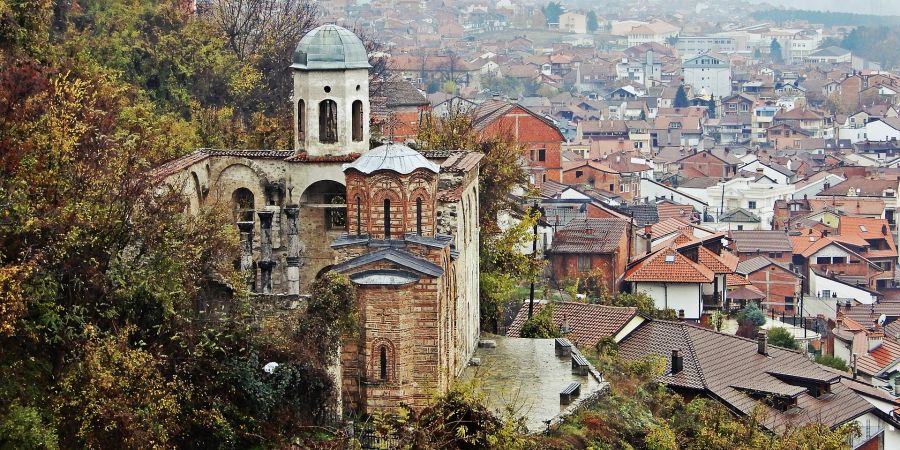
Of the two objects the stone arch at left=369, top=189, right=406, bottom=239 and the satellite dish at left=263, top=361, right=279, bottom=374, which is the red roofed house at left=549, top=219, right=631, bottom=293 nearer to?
the stone arch at left=369, top=189, right=406, bottom=239

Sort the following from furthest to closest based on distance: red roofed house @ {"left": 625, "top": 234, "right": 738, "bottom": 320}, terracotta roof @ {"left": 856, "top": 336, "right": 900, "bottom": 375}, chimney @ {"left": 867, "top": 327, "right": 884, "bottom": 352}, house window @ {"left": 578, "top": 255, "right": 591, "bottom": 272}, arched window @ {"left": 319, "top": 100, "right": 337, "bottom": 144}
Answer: chimney @ {"left": 867, "top": 327, "right": 884, "bottom": 352}
house window @ {"left": 578, "top": 255, "right": 591, "bottom": 272}
terracotta roof @ {"left": 856, "top": 336, "right": 900, "bottom": 375}
red roofed house @ {"left": 625, "top": 234, "right": 738, "bottom": 320}
arched window @ {"left": 319, "top": 100, "right": 337, "bottom": 144}

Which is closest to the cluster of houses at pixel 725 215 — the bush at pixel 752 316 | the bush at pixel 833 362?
the bush at pixel 833 362

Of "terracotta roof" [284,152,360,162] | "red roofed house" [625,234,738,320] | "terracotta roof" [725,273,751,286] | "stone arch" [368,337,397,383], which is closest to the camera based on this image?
"stone arch" [368,337,397,383]

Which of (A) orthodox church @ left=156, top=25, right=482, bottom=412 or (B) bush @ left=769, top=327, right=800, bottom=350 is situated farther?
(B) bush @ left=769, top=327, right=800, bottom=350

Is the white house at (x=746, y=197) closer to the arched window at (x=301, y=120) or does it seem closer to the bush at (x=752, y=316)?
the bush at (x=752, y=316)

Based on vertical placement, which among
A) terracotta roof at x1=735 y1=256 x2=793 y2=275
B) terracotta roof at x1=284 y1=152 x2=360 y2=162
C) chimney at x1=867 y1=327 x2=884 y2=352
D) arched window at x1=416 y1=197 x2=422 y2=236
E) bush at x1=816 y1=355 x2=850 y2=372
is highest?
terracotta roof at x1=284 y1=152 x2=360 y2=162

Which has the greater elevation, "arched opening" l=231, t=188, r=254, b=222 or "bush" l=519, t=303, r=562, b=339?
"arched opening" l=231, t=188, r=254, b=222

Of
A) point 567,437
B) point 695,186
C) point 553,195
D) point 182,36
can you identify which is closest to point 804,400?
point 567,437

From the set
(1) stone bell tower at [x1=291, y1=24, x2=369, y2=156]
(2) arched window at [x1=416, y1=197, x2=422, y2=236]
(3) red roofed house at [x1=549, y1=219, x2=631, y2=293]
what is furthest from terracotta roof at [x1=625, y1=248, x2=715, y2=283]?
(2) arched window at [x1=416, y1=197, x2=422, y2=236]
